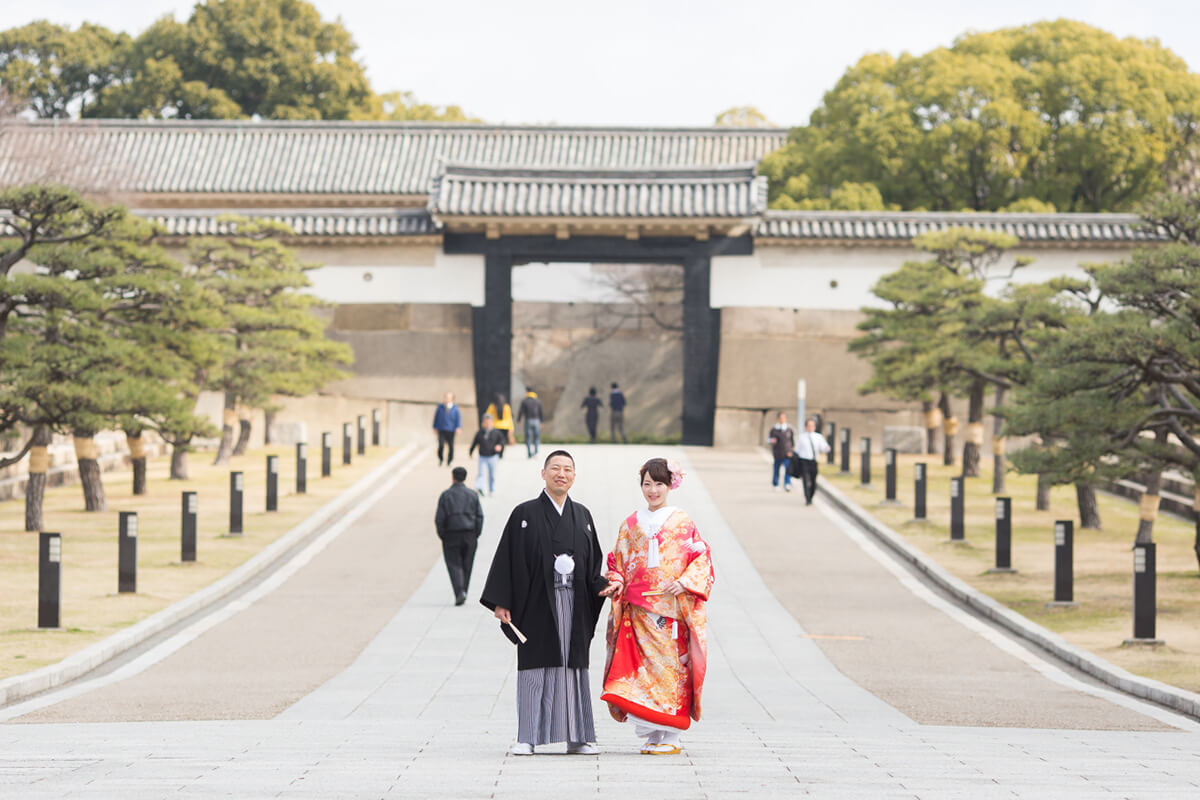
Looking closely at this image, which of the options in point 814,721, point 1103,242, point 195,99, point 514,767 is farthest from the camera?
point 195,99

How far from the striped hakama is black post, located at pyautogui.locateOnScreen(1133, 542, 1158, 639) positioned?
7481 mm

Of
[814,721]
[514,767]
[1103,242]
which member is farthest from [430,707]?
[1103,242]

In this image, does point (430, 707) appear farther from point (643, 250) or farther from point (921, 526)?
point (643, 250)

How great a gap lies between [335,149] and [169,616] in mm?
27101

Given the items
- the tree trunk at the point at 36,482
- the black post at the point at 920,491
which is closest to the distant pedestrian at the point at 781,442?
the black post at the point at 920,491

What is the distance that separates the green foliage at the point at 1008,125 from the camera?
111ft

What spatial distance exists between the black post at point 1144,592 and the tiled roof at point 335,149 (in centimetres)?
2444

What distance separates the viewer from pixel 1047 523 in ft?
72.9

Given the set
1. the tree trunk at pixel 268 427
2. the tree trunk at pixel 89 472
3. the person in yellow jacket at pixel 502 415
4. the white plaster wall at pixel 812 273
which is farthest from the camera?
the white plaster wall at pixel 812 273

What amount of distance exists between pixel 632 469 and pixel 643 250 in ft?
20.4

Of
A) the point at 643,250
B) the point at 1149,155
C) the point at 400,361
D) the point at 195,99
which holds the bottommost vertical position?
the point at 400,361

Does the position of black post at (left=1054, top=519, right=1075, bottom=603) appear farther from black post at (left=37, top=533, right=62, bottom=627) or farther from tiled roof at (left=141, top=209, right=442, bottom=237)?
tiled roof at (left=141, top=209, right=442, bottom=237)

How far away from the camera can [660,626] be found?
7.70 m

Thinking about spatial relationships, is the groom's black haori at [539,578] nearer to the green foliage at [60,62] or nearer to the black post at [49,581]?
the black post at [49,581]
